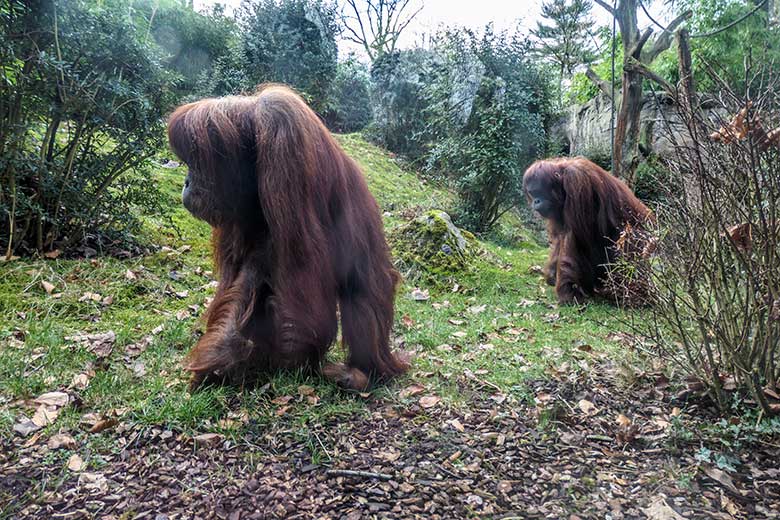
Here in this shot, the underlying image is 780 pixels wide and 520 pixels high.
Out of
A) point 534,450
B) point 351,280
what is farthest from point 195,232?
point 534,450

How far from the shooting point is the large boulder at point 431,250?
5055mm

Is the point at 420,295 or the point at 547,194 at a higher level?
the point at 547,194

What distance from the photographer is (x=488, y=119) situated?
7.95 metres

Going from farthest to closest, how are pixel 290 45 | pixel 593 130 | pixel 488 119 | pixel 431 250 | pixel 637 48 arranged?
pixel 593 130
pixel 290 45
pixel 488 119
pixel 637 48
pixel 431 250

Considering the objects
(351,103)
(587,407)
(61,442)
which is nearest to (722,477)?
(587,407)

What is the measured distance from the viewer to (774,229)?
1.85m

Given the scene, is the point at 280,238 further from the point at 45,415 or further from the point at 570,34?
the point at 570,34

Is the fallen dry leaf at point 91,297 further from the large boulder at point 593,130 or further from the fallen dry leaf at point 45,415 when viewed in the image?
the large boulder at point 593,130

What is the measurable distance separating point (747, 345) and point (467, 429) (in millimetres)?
1178

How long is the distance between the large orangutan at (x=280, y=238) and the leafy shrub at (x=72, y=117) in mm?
1893

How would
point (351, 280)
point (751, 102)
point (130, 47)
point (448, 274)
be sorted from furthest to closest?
point (448, 274)
point (130, 47)
point (351, 280)
point (751, 102)

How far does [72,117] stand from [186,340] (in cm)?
204

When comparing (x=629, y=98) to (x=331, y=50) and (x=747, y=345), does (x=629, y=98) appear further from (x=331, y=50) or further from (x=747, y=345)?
(x=331, y=50)

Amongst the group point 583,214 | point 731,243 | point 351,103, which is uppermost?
point 351,103
